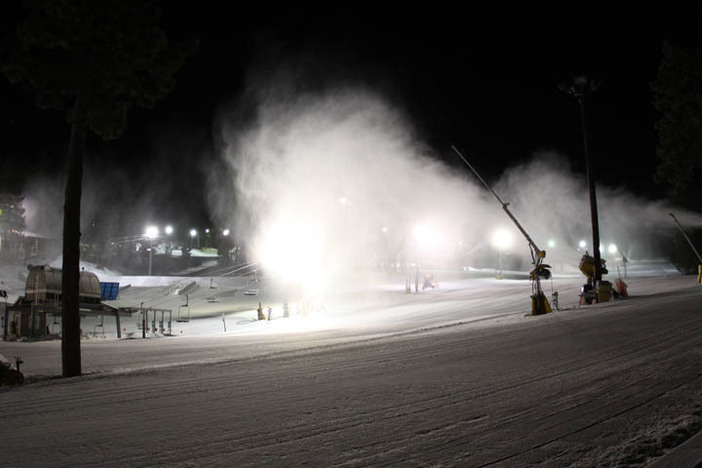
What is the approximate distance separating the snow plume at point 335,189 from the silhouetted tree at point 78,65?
25.6 meters

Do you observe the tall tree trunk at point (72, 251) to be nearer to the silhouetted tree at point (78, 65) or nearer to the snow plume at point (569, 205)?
the silhouetted tree at point (78, 65)

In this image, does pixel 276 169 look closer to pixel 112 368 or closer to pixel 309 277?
pixel 309 277

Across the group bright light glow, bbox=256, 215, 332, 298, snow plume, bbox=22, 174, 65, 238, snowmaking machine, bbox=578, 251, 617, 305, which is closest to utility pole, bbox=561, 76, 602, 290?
snowmaking machine, bbox=578, 251, 617, 305

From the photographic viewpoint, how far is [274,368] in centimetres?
773

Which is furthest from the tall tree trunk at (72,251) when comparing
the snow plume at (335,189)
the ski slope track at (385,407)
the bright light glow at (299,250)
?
the bright light glow at (299,250)

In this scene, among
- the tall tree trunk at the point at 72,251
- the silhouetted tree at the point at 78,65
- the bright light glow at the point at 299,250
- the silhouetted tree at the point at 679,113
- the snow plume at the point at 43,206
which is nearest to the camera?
the silhouetted tree at the point at 78,65

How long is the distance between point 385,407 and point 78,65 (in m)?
7.92

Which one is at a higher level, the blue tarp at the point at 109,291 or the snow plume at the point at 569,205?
the snow plume at the point at 569,205

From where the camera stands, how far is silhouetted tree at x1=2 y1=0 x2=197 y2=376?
8.09m

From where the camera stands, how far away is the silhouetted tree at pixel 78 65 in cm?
809

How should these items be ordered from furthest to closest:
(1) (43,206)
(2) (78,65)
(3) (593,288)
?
(1) (43,206) → (3) (593,288) → (2) (78,65)

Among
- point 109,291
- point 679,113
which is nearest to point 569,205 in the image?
point 679,113

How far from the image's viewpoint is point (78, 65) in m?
8.41

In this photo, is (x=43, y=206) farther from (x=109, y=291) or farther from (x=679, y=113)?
(x=679, y=113)
